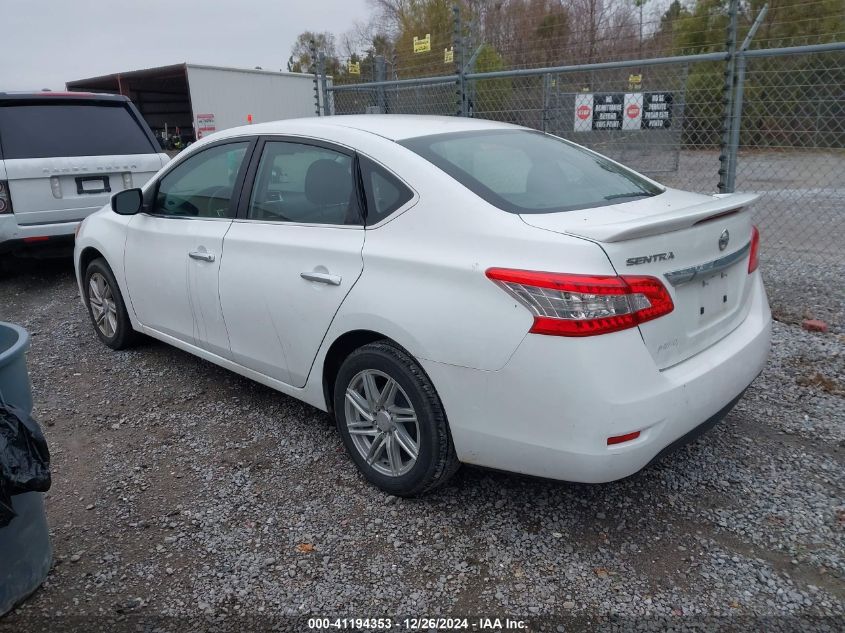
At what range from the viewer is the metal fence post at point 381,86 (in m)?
9.30

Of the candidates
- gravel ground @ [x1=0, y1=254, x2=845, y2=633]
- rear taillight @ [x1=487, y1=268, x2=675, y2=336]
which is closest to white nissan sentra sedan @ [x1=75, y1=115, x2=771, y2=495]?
rear taillight @ [x1=487, y1=268, x2=675, y2=336]

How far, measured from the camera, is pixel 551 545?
282cm

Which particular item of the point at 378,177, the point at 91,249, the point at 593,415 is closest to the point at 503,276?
the point at 593,415

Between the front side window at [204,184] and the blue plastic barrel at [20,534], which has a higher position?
the front side window at [204,184]

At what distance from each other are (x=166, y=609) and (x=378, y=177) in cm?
195

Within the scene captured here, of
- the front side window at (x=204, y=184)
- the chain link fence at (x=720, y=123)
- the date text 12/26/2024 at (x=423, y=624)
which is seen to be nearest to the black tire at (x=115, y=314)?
the front side window at (x=204, y=184)

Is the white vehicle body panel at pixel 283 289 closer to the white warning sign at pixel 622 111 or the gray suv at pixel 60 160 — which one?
the gray suv at pixel 60 160

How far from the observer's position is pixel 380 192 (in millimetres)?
3104

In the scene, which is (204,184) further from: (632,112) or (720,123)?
(720,123)

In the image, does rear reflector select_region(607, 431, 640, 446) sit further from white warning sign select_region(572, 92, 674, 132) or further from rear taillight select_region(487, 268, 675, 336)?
white warning sign select_region(572, 92, 674, 132)

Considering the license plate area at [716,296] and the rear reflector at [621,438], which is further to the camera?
the license plate area at [716,296]

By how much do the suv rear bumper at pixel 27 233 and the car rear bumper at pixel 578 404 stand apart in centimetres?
550

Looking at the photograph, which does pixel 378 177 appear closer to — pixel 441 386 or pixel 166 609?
pixel 441 386

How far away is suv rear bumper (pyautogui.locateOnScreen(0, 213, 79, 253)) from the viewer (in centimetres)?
654
